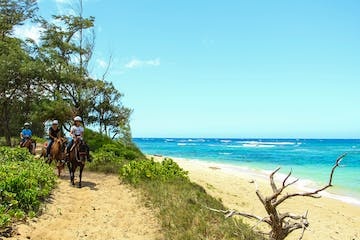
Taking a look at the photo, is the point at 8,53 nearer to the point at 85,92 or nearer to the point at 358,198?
the point at 85,92

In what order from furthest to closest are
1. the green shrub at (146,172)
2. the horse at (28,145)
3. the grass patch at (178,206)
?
the horse at (28,145) < the green shrub at (146,172) < the grass patch at (178,206)

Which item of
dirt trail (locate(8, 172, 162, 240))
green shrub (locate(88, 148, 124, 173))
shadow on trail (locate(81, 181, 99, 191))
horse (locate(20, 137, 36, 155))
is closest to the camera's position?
dirt trail (locate(8, 172, 162, 240))

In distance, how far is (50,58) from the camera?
30734 millimetres

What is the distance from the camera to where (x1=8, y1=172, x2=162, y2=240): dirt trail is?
29.8ft

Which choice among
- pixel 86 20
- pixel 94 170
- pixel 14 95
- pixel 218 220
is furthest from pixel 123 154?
pixel 86 20

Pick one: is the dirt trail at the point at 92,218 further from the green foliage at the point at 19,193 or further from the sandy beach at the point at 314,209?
the sandy beach at the point at 314,209

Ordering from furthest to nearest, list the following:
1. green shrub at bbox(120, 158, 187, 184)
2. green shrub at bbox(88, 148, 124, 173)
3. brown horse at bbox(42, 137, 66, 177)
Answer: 1. green shrub at bbox(88, 148, 124, 173)
2. brown horse at bbox(42, 137, 66, 177)
3. green shrub at bbox(120, 158, 187, 184)

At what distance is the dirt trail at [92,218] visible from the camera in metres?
9.08

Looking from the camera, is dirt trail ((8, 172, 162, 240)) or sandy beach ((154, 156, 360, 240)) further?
sandy beach ((154, 156, 360, 240))

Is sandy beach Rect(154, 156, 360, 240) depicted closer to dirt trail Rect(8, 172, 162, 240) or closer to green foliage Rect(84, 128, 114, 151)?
dirt trail Rect(8, 172, 162, 240)

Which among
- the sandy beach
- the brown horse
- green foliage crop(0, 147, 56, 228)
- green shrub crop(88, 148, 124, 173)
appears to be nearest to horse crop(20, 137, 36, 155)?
green shrub crop(88, 148, 124, 173)

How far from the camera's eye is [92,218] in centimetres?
1055

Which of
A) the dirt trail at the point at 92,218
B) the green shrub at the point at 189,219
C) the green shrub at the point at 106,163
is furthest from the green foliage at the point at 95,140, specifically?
the green shrub at the point at 189,219

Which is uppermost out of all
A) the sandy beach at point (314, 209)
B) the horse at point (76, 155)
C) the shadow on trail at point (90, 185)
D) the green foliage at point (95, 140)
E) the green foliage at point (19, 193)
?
the green foliage at point (95, 140)
